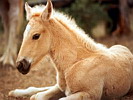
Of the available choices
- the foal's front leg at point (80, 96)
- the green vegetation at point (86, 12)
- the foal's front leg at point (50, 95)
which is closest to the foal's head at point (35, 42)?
the foal's front leg at point (50, 95)

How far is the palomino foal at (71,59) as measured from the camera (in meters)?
4.35

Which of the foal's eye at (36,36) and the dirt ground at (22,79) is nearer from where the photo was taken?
the foal's eye at (36,36)

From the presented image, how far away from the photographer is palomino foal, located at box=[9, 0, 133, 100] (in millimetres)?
4348

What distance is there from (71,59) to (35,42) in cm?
48

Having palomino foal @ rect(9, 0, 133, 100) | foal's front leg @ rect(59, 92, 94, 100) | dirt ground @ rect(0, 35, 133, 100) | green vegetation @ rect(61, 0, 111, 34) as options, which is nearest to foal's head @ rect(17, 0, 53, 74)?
palomino foal @ rect(9, 0, 133, 100)

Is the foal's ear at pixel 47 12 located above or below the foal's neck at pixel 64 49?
above

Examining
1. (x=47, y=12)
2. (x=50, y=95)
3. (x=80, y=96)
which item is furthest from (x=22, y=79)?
(x=80, y=96)

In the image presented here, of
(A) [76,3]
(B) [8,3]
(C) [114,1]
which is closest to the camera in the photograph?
(B) [8,3]

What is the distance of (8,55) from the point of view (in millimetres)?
8344

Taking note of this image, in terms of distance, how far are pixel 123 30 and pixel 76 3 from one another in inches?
75.8

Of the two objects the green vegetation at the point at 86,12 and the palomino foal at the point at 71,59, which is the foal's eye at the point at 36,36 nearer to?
the palomino foal at the point at 71,59

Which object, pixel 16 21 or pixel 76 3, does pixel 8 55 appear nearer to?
pixel 16 21

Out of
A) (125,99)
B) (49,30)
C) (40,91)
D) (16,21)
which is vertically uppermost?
(49,30)

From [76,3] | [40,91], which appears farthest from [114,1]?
[40,91]
